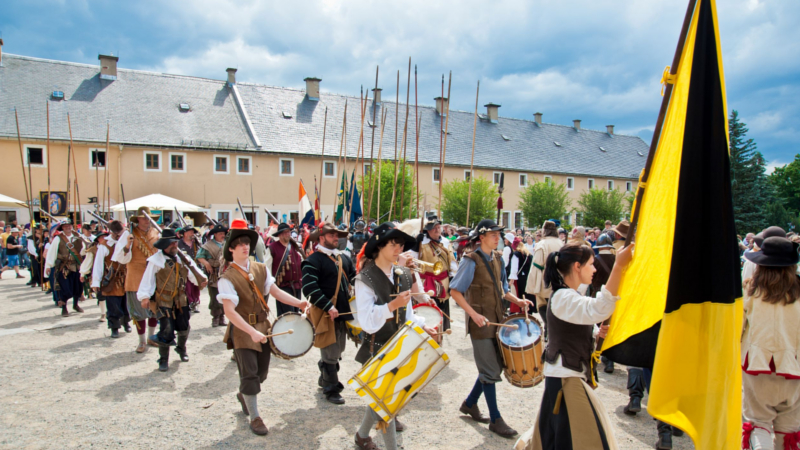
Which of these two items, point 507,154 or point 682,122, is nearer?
point 682,122

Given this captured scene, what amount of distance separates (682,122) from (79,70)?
39317 mm

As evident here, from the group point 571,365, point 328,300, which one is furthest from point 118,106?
point 571,365

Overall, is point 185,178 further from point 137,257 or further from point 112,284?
point 137,257

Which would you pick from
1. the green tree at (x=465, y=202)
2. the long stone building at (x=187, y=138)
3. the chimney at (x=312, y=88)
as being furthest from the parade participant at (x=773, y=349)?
the chimney at (x=312, y=88)

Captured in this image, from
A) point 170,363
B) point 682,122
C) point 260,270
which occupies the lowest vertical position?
point 170,363

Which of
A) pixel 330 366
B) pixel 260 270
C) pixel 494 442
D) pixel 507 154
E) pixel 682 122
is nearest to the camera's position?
pixel 682 122

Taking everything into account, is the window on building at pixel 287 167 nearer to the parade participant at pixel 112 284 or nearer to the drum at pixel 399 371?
the parade participant at pixel 112 284

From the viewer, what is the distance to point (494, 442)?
4.45m

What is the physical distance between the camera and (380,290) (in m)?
4.21

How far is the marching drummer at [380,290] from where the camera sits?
4.00 m

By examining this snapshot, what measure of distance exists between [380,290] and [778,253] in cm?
293

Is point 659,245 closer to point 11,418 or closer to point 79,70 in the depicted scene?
point 11,418

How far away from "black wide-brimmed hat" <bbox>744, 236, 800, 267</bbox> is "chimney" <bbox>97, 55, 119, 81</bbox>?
38.2m

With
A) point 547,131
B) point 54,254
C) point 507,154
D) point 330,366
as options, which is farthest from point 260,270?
point 547,131
